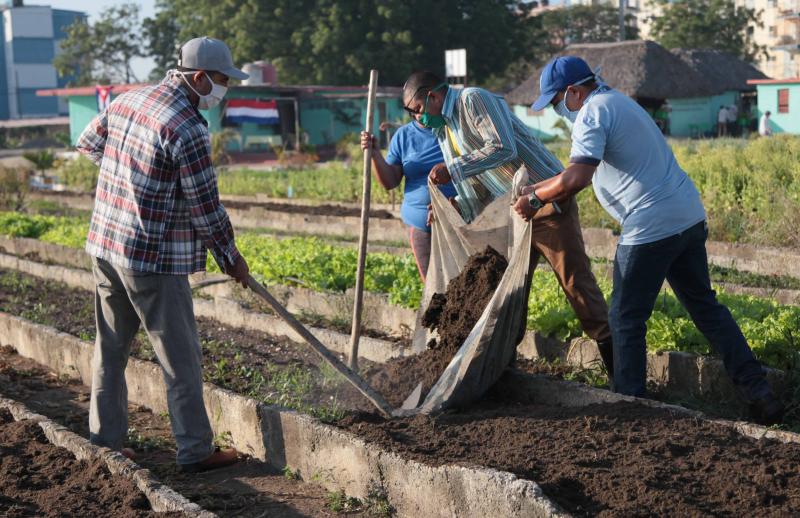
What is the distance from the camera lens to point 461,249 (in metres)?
5.93

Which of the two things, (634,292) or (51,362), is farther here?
(51,362)

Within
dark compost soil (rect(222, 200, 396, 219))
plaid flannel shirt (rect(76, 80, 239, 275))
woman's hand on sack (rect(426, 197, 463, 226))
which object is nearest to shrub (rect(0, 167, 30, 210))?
dark compost soil (rect(222, 200, 396, 219))

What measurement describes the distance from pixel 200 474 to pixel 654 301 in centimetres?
238

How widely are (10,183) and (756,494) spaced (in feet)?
57.2

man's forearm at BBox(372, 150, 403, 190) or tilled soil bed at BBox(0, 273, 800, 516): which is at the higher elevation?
man's forearm at BBox(372, 150, 403, 190)

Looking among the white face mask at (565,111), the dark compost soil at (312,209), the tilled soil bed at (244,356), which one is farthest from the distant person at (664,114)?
the white face mask at (565,111)

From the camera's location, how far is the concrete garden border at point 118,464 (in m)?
4.11

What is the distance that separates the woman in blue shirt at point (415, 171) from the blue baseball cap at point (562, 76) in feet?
5.37

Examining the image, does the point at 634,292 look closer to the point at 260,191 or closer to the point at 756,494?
the point at 756,494

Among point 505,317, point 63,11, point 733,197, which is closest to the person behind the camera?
point 505,317

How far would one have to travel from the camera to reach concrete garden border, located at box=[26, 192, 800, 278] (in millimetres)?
9422

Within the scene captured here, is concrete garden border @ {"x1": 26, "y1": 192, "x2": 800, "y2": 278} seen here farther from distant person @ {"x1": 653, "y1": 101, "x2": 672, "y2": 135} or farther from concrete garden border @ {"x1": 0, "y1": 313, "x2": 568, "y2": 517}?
distant person @ {"x1": 653, "y1": 101, "x2": 672, "y2": 135}

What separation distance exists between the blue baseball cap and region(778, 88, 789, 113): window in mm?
30691

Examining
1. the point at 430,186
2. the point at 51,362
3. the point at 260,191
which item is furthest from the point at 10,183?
the point at 430,186
